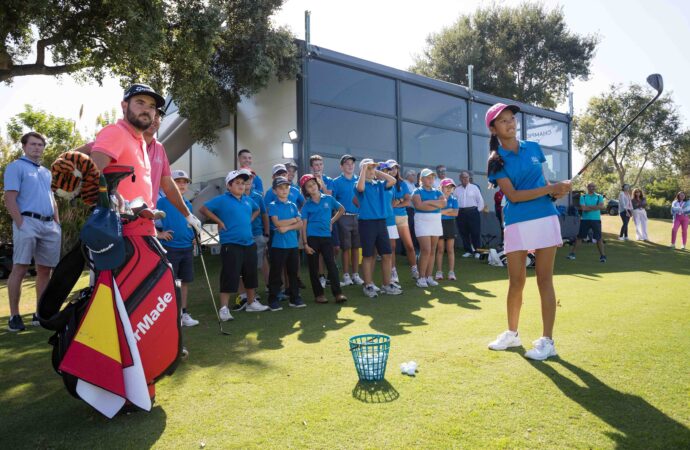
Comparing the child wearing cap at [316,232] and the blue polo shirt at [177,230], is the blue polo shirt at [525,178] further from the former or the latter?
the blue polo shirt at [177,230]

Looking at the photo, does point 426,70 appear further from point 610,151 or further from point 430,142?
point 610,151

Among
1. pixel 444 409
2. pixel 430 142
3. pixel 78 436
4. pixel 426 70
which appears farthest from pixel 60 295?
pixel 426 70

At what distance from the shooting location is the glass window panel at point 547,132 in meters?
17.6

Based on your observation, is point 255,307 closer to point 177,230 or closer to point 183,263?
point 183,263

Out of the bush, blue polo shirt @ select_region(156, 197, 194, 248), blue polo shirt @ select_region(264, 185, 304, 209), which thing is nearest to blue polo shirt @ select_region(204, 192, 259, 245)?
blue polo shirt @ select_region(156, 197, 194, 248)

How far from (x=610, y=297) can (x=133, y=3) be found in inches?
325

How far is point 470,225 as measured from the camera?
Result: 480 inches

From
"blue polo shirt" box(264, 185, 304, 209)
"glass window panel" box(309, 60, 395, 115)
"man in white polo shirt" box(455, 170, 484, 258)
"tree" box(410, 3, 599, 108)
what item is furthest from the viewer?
"tree" box(410, 3, 599, 108)

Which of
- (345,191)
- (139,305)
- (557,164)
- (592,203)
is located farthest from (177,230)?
(557,164)

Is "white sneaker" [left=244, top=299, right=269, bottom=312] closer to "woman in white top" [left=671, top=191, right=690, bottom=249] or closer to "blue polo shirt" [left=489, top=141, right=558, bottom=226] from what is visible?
"blue polo shirt" [left=489, top=141, right=558, bottom=226]

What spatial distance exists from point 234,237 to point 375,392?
340 centimetres

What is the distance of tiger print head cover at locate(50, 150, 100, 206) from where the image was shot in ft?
8.83

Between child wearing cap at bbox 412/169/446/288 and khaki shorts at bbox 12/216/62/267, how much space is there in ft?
16.9

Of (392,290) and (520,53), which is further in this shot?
(520,53)
